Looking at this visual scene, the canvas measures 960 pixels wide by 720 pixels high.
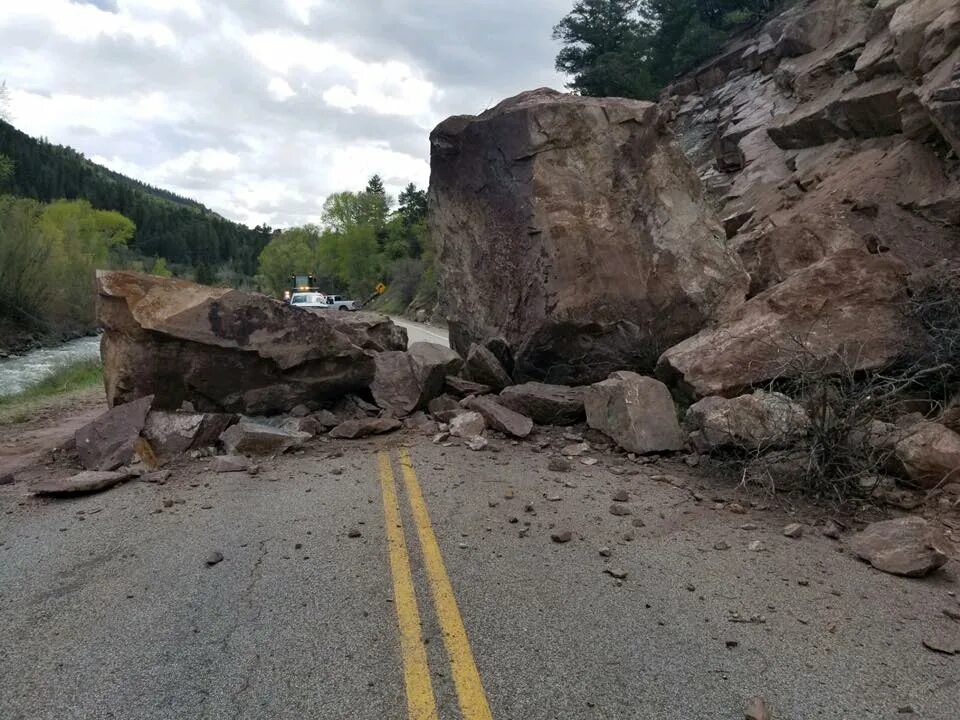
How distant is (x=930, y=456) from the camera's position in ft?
18.0

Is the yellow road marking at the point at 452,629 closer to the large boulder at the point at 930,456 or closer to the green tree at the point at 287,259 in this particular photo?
the large boulder at the point at 930,456

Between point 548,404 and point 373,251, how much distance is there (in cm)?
6773

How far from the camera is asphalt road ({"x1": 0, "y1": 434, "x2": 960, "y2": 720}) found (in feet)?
9.99

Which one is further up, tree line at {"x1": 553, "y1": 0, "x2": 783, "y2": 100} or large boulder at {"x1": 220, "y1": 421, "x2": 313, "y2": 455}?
tree line at {"x1": 553, "y1": 0, "x2": 783, "y2": 100}

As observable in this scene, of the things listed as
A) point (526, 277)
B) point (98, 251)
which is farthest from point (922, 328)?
point (98, 251)

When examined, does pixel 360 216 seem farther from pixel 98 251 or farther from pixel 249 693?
pixel 249 693

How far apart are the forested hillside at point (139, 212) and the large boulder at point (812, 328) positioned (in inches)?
3844

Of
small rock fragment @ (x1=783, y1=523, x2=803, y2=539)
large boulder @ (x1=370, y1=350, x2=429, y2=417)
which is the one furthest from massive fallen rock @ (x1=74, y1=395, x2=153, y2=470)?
small rock fragment @ (x1=783, y1=523, x2=803, y2=539)

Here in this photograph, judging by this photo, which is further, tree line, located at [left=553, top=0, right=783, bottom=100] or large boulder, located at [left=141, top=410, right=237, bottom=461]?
tree line, located at [left=553, top=0, right=783, bottom=100]

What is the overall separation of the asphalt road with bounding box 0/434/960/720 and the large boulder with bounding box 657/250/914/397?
196cm

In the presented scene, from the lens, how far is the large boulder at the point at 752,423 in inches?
237

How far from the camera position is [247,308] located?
329 inches

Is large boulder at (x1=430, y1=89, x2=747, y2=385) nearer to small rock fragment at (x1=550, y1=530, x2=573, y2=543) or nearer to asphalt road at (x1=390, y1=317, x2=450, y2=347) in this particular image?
small rock fragment at (x1=550, y1=530, x2=573, y2=543)

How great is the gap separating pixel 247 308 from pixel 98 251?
170 feet
